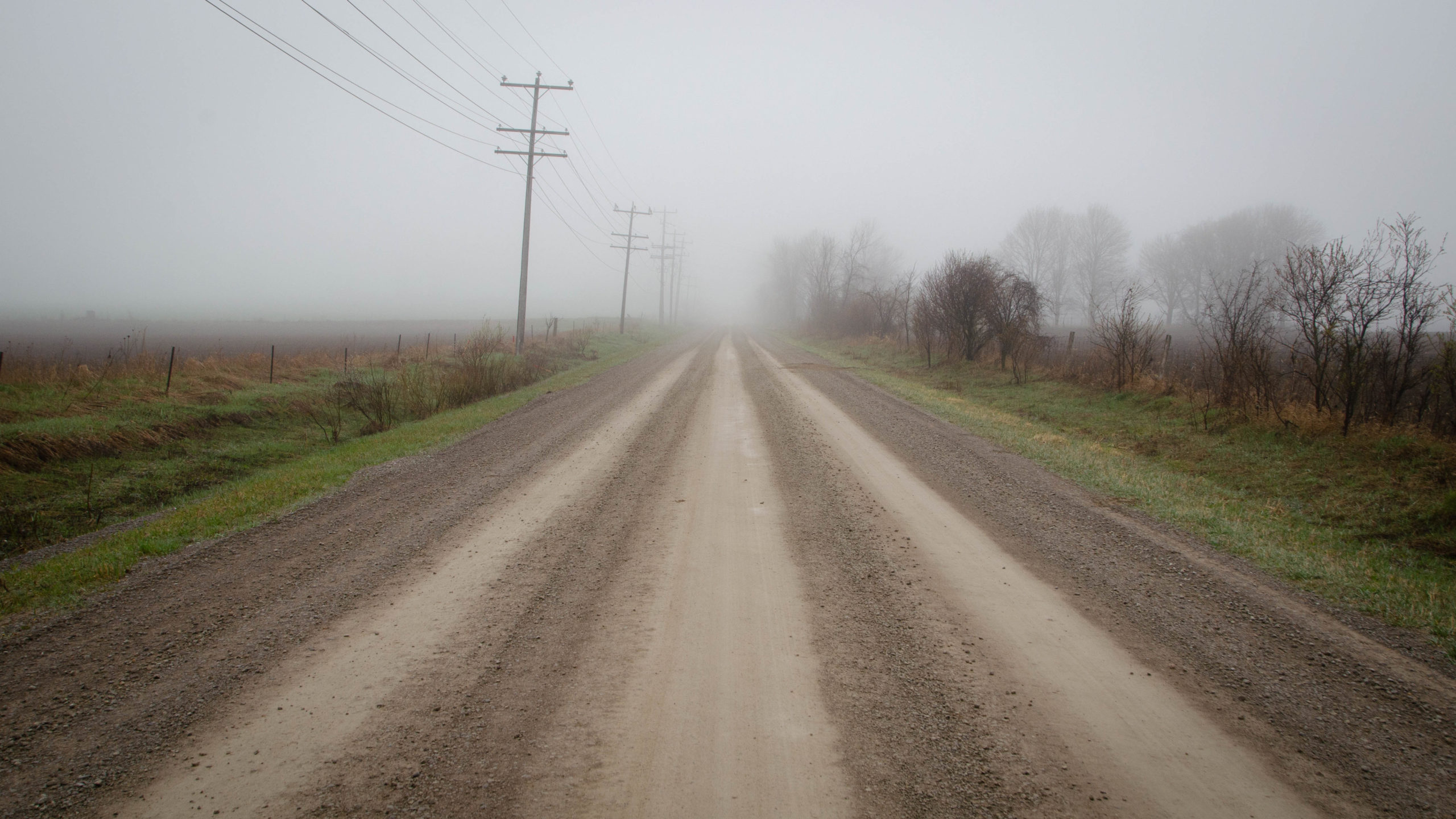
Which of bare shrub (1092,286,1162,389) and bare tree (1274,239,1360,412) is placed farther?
bare shrub (1092,286,1162,389)

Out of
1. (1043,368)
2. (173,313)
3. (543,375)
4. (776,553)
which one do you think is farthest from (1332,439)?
(173,313)

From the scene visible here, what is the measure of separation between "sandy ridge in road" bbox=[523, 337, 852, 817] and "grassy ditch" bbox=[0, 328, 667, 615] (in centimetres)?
377

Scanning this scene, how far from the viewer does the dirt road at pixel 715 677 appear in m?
Result: 2.44

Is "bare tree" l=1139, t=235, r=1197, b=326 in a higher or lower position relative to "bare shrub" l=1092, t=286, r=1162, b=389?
higher

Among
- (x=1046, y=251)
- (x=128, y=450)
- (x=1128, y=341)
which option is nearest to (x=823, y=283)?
(x=1046, y=251)

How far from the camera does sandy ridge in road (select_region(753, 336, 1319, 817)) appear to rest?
8.07 feet

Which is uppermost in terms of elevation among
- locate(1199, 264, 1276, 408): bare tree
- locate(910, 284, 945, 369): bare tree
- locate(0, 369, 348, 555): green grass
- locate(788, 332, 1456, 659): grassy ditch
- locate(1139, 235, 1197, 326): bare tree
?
locate(1139, 235, 1197, 326): bare tree

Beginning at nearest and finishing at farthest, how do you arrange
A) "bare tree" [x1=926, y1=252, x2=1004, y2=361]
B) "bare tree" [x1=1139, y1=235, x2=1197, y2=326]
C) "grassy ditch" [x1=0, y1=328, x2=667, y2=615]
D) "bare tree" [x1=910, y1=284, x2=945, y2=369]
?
"grassy ditch" [x1=0, y1=328, x2=667, y2=615] < "bare tree" [x1=926, y1=252, x2=1004, y2=361] < "bare tree" [x1=910, y1=284, x2=945, y2=369] < "bare tree" [x1=1139, y1=235, x2=1197, y2=326]

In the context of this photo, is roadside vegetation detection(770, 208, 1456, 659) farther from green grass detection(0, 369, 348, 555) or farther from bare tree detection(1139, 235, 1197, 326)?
bare tree detection(1139, 235, 1197, 326)

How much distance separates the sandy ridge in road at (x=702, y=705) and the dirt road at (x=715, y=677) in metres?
0.02

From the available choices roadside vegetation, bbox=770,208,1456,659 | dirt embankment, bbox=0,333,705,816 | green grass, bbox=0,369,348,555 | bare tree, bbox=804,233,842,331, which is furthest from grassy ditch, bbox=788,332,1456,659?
bare tree, bbox=804,233,842,331

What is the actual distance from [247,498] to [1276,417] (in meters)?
14.0

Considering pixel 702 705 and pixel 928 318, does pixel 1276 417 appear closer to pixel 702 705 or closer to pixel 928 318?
pixel 702 705

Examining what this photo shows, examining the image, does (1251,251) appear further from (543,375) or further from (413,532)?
(413,532)
